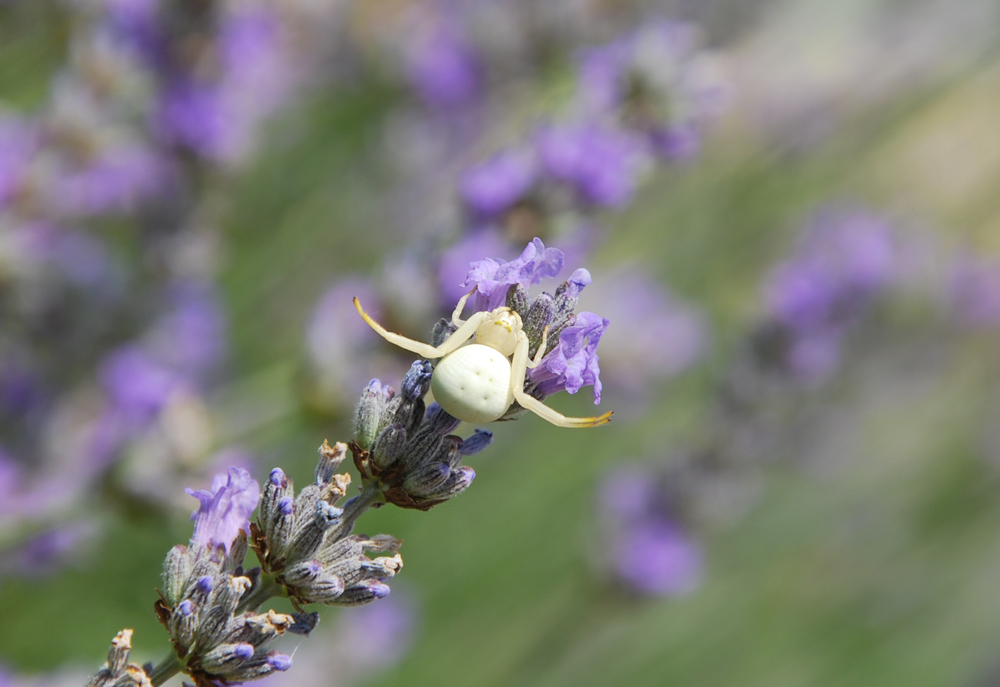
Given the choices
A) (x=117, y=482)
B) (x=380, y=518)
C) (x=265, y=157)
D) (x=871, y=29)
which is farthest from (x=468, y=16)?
(x=871, y=29)

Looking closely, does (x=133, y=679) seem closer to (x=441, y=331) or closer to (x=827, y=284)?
(x=441, y=331)

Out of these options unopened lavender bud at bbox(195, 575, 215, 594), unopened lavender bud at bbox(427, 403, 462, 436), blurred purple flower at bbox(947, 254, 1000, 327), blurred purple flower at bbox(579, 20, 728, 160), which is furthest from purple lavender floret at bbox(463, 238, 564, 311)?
blurred purple flower at bbox(947, 254, 1000, 327)

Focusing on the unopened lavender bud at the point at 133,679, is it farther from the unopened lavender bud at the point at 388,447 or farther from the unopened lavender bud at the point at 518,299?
the unopened lavender bud at the point at 518,299

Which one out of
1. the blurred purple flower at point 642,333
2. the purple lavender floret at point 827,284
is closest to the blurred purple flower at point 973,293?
the purple lavender floret at point 827,284

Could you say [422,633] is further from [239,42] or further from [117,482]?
[239,42]

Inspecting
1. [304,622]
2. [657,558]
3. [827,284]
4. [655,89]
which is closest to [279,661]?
[304,622]

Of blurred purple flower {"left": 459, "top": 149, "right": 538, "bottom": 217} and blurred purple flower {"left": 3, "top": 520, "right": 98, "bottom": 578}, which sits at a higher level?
blurred purple flower {"left": 459, "top": 149, "right": 538, "bottom": 217}

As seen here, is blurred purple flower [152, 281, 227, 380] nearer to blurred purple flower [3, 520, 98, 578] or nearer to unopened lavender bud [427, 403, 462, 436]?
blurred purple flower [3, 520, 98, 578]
